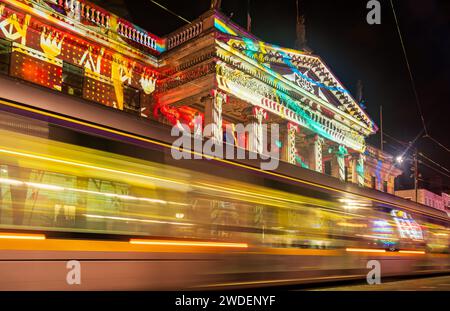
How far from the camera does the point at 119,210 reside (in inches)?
238

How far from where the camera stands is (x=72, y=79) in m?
19.9

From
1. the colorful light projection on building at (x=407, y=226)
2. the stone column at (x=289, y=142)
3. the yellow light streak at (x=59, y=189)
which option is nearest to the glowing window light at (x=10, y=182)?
the yellow light streak at (x=59, y=189)

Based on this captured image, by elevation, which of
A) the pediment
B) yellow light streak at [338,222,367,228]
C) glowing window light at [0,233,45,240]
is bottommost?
glowing window light at [0,233,45,240]

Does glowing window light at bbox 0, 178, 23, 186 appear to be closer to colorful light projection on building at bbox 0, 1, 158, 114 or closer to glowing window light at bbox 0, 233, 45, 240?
glowing window light at bbox 0, 233, 45, 240

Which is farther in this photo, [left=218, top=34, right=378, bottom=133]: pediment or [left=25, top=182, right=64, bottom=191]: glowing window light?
[left=218, top=34, right=378, bottom=133]: pediment

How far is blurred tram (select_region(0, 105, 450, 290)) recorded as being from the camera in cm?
527

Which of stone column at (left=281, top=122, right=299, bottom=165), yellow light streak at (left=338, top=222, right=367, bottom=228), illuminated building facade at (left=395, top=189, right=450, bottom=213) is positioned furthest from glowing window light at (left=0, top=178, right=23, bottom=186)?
illuminated building facade at (left=395, top=189, right=450, bottom=213)

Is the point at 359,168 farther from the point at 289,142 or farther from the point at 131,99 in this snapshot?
the point at 131,99

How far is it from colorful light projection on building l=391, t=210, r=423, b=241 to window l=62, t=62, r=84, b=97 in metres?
13.1

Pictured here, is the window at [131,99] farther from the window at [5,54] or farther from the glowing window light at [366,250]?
the glowing window light at [366,250]

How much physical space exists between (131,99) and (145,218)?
16.9 metres

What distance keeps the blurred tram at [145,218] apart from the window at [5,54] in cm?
1277

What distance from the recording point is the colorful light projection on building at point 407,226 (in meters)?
12.1

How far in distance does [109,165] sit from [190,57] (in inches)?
665
